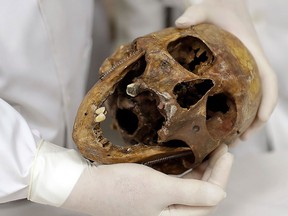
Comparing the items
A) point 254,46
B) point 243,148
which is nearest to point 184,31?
point 254,46

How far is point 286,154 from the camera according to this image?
113cm

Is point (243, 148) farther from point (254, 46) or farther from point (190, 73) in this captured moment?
point (190, 73)

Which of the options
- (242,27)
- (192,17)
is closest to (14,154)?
(192,17)

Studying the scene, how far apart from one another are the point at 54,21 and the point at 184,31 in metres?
0.22

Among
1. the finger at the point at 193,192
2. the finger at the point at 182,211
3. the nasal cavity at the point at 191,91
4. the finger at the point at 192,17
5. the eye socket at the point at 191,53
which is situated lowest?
the finger at the point at 182,211

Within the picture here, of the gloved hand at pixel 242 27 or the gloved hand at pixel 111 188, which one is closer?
the gloved hand at pixel 111 188

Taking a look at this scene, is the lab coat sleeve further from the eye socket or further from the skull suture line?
the eye socket

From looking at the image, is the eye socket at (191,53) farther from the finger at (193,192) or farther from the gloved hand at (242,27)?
the finger at (193,192)

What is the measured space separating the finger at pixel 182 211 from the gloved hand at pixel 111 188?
0.6 inches

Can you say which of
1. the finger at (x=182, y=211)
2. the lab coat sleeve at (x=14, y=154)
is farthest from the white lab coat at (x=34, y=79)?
→ the finger at (x=182, y=211)

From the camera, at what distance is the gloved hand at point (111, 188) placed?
778 millimetres

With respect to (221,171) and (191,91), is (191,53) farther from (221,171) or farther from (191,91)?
(221,171)

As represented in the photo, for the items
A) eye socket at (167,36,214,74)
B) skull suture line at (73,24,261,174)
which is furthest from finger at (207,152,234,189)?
eye socket at (167,36,214,74)

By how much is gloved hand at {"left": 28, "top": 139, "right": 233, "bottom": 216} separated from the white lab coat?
0.03 meters
